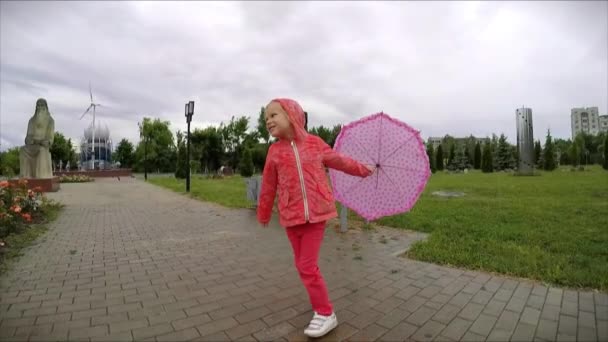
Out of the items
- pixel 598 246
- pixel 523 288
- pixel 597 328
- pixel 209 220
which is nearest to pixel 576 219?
pixel 598 246

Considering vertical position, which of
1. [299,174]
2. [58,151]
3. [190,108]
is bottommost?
[299,174]

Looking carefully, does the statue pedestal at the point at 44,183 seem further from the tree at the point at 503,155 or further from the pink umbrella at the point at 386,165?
the tree at the point at 503,155

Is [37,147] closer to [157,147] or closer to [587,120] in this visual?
[157,147]

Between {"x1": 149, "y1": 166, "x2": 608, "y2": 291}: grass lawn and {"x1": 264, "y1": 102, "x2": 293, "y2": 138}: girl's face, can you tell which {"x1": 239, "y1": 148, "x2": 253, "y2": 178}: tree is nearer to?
{"x1": 149, "y1": 166, "x2": 608, "y2": 291}: grass lawn

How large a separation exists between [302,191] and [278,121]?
0.56m

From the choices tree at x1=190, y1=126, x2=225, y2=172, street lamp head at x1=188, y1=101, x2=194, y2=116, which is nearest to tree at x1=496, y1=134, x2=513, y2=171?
tree at x1=190, y1=126, x2=225, y2=172

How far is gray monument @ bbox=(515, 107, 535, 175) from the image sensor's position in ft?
88.4

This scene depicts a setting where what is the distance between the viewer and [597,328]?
2.63 meters

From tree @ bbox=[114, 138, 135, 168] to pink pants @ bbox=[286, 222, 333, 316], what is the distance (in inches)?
2743

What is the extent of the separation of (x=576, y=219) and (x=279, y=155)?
7474 millimetres

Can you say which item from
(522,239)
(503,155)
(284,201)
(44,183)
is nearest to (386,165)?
(284,201)

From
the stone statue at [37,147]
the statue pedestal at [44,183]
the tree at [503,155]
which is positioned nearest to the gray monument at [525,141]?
the tree at [503,155]

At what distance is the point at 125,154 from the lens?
66500mm

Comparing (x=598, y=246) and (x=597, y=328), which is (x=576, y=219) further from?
(x=597, y=328)
